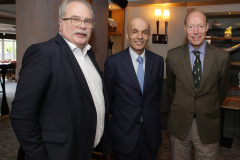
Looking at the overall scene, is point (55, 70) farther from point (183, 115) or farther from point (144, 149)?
point (183, 115)

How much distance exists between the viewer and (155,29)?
14.9 ft

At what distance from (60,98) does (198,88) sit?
1190mm

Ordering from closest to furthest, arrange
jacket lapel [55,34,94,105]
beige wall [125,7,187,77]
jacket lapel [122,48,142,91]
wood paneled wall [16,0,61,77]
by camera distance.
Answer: jacket lapel [55,34,94,105] < jacket lapel [122,48,142,91] < wood paneled wall [16,0,61,77] < beige wall [125,7,187,77]

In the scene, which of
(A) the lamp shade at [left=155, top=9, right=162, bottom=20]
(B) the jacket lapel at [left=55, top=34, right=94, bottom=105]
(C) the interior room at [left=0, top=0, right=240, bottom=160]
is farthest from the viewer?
(A) the lamp shade at [left=155, top=9, right=162, bottom=20]

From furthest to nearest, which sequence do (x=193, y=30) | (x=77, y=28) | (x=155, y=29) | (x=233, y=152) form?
(x=155, y=29) → (x=233, y=152) → (x=193, y=30) → (x=77, y=28)

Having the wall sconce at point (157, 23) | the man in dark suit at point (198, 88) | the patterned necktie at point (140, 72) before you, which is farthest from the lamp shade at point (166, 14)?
the patterned necktie at point (140, 72)

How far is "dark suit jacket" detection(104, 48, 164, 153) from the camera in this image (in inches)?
72.4

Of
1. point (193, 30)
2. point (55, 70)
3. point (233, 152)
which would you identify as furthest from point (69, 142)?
point (233, 152)

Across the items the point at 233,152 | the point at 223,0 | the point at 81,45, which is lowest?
the point at 233,152

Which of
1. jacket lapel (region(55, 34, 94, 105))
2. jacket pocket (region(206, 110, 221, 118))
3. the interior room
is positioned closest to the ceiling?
the interior room

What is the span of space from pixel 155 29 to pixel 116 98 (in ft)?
9.79

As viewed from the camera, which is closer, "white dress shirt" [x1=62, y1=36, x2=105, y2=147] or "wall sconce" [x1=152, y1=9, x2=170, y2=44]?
"white dress shirt" [x1=62, y1=36, x2=105, y2=147]

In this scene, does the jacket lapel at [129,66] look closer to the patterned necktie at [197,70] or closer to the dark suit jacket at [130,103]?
the dark suit jacket at [130,103]

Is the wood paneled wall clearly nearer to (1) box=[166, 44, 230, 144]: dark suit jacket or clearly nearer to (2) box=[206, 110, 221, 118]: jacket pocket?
(1) box=[166, 44, 230, 144]: dark suit jacket
